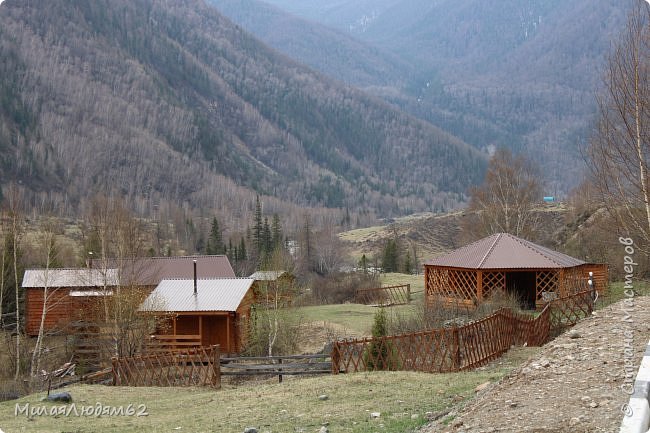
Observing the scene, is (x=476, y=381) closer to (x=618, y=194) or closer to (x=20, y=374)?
(x=618, y=194)

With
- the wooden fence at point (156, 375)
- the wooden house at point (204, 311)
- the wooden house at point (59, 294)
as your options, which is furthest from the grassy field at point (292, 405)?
the wooden house at point (59, 294)

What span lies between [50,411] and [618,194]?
12344mm

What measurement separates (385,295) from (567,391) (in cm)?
3156

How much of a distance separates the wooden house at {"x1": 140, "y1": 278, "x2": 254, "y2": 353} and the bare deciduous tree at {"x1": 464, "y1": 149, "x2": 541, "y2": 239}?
22444mm

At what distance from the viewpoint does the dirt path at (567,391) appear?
7.05 metres

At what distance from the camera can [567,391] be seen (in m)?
8.03

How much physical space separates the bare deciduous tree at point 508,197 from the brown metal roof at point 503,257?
1271cm

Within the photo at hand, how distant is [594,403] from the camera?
23.9ft

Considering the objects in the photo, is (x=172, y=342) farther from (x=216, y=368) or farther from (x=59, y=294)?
(x=59, y=294)

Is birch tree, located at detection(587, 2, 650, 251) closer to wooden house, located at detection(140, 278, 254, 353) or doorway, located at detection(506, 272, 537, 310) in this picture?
wooden house, located at detection(140, 278, 254, 353)

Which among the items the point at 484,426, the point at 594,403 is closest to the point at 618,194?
the point at 594,403

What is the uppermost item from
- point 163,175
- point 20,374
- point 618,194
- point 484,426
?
point 163,175

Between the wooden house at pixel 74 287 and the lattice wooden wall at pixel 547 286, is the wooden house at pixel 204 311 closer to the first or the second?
the wooden house at pixel 74 287

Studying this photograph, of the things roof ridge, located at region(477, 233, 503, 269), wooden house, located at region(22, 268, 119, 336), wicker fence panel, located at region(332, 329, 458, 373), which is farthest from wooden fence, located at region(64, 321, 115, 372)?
roof ridge, located at region(477, 233, 503, 269)
